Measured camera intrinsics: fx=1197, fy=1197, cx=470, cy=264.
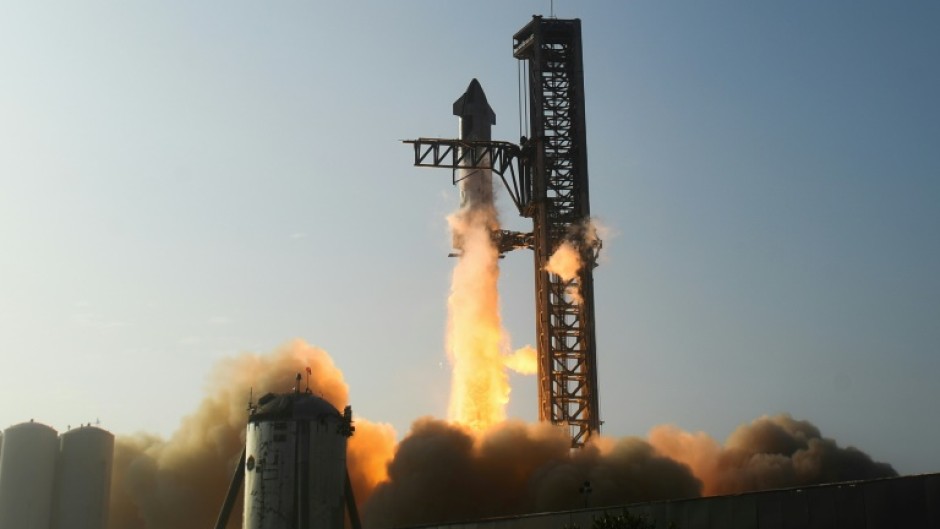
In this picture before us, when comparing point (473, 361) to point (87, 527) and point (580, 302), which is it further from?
point (87, 527)

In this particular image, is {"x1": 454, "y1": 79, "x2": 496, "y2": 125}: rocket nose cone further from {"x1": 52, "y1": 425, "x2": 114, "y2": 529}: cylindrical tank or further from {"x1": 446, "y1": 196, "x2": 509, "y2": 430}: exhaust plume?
{"x1": 52, "y1": 425, "x2": 114, "y2": 529}: cylindrical tank

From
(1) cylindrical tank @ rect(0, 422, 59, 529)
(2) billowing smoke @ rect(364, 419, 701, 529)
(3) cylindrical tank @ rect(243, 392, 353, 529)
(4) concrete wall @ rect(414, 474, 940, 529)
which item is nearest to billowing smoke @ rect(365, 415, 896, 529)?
(2) billowing smoke @ rect(364, 419, 701, 529)

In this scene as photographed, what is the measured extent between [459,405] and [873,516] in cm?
4426

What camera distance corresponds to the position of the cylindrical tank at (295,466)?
198 ft

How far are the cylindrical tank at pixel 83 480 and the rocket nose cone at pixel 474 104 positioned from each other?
35.4 metres

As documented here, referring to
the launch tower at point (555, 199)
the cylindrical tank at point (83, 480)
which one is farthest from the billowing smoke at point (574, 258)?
the cylindrical tank at point (83, 480)

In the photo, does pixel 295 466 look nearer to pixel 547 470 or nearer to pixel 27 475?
pixel 547 470

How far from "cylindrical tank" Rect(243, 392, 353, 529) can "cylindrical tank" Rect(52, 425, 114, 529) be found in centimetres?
2811

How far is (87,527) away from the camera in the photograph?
84.6m

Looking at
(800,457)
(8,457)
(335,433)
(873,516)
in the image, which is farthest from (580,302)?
(8,457)

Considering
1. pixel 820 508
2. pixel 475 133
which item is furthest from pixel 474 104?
pixel 820 508

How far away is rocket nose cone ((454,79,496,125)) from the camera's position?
269 feet

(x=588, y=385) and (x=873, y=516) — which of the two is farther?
(x=588, y=385)

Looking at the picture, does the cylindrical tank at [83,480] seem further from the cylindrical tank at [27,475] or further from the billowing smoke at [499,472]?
the billowing smoke at [499,472]
